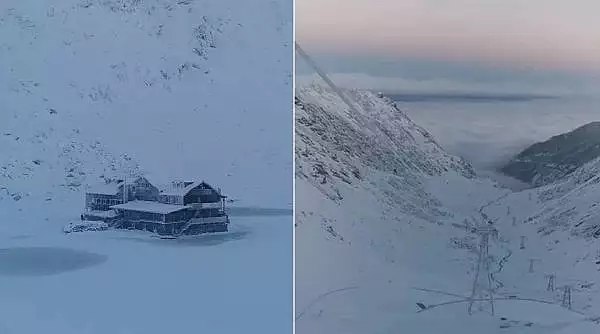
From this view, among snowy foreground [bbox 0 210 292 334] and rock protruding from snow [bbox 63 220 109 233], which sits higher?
rock protruding from snow [bbox 63 220 109 233]

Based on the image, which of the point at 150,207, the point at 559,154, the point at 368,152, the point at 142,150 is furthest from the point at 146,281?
the point at 559,154

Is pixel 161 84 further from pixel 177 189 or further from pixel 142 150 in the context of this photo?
pixel 177 189

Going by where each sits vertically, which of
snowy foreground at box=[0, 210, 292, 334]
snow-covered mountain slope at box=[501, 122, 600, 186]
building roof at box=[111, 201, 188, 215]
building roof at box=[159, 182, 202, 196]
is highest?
snow-covered mountain slope at box=[501, 122, 600, 186]

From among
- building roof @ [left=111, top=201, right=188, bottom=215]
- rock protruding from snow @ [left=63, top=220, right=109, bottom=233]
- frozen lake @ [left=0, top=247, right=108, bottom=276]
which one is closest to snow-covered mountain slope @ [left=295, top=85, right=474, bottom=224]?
building roof @ [left=111, top=201, right=188, bottom=215]

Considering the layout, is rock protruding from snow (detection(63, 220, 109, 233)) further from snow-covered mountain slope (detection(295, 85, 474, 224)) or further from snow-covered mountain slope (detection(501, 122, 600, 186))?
snow-covered mountain slope (detection(501, 122, 600, 186))

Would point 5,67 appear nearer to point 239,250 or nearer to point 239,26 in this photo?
point 239,26

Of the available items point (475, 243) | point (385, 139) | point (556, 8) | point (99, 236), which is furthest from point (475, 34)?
point (99, 236)

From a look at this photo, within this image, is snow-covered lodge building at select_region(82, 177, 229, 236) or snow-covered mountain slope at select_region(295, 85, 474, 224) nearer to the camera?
snow-covered lodge building at select_region(82, 177, 229, 236)

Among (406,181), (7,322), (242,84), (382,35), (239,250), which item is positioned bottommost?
(7,322)
